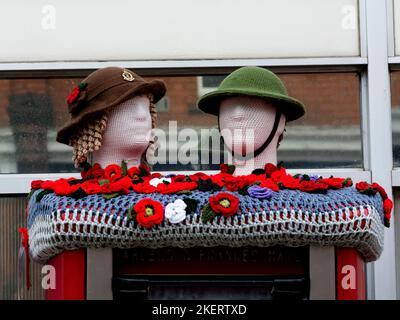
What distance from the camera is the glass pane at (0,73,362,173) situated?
9.80ft

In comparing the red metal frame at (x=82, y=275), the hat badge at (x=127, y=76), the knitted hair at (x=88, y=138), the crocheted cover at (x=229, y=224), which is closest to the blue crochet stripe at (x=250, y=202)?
the crocheted cover at (x=229, y=224)

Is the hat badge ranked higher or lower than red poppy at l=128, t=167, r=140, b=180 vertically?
higher

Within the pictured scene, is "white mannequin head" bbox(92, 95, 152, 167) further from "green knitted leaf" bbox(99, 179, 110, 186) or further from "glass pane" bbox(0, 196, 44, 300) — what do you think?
"glass pane" bbox(0, 196, 44, 300)

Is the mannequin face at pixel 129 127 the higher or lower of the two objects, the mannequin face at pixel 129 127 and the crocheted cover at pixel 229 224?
the higher

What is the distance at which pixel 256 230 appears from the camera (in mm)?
1892

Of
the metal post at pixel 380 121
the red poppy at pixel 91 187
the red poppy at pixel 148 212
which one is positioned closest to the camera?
the red poppy at pixel 148 212

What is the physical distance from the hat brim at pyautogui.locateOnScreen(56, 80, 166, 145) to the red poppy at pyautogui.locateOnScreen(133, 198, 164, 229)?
328mm

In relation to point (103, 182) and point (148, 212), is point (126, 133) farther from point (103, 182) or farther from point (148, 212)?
point (148, 212)

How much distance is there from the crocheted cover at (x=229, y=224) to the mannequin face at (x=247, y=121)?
26 centimetres

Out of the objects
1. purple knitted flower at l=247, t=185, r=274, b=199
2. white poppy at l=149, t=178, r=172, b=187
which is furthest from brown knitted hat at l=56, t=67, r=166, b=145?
purple knitted flower at l=247, t=185, r=274, b=199

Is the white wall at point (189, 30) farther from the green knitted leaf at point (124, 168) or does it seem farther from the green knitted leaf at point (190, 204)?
the green knitted leaf at point (190, 204)

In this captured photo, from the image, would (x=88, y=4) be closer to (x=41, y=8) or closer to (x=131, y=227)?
(x=41, y=8)

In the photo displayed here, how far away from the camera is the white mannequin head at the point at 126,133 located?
7.10 feet

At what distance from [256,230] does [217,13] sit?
130 centimetres
